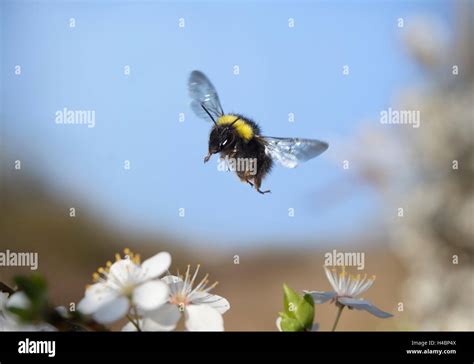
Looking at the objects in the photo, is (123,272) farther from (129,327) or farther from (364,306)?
(364,306)

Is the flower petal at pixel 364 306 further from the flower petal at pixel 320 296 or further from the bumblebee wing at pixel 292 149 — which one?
the bumblebee wing at pixel 292 149

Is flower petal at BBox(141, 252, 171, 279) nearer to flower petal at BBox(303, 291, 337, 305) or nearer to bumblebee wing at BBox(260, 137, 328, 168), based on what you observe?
flower petal at BBox(303, 291, 337, 305)

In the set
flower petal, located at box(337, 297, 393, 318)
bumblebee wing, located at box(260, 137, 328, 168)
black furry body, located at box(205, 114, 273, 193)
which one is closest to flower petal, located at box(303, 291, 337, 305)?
flower petal, located at box(337, 297, 393, 318)

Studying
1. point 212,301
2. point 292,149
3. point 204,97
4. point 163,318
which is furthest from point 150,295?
point 204,97
